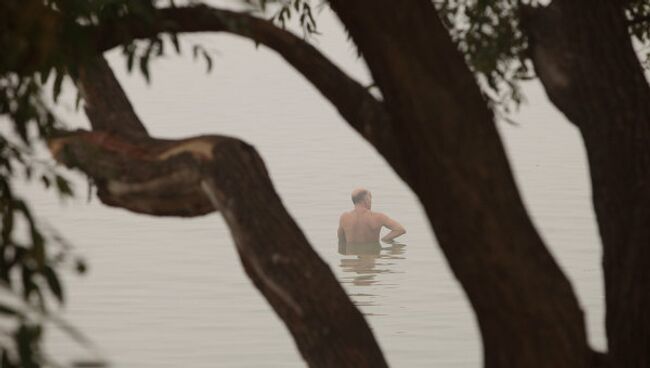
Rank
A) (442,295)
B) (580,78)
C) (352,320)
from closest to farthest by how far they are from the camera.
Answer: (352,320) → (580,78) → (442,295)

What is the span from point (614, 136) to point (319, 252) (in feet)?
60.9

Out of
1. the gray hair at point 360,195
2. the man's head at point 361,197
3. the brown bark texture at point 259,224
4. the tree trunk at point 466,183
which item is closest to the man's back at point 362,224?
the man's head at point 361,197

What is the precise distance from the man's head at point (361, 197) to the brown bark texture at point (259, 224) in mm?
14945

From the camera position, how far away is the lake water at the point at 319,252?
22156mm

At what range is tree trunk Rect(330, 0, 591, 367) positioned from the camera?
490cm

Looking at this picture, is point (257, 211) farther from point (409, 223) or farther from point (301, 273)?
point (409, 223)

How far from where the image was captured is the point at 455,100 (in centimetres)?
494

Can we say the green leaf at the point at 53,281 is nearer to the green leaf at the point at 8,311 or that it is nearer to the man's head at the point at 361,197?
the green leaf at the point at 8,311

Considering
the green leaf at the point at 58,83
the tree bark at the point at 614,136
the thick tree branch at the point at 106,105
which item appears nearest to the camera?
the green leaf at the point at 58,83

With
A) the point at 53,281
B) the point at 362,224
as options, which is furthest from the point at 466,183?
the point at 362,224

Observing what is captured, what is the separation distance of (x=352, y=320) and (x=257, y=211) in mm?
547

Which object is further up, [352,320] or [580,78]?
[580,78]

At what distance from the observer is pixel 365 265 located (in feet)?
84.1

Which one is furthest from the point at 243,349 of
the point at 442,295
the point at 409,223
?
the point at 409,223
